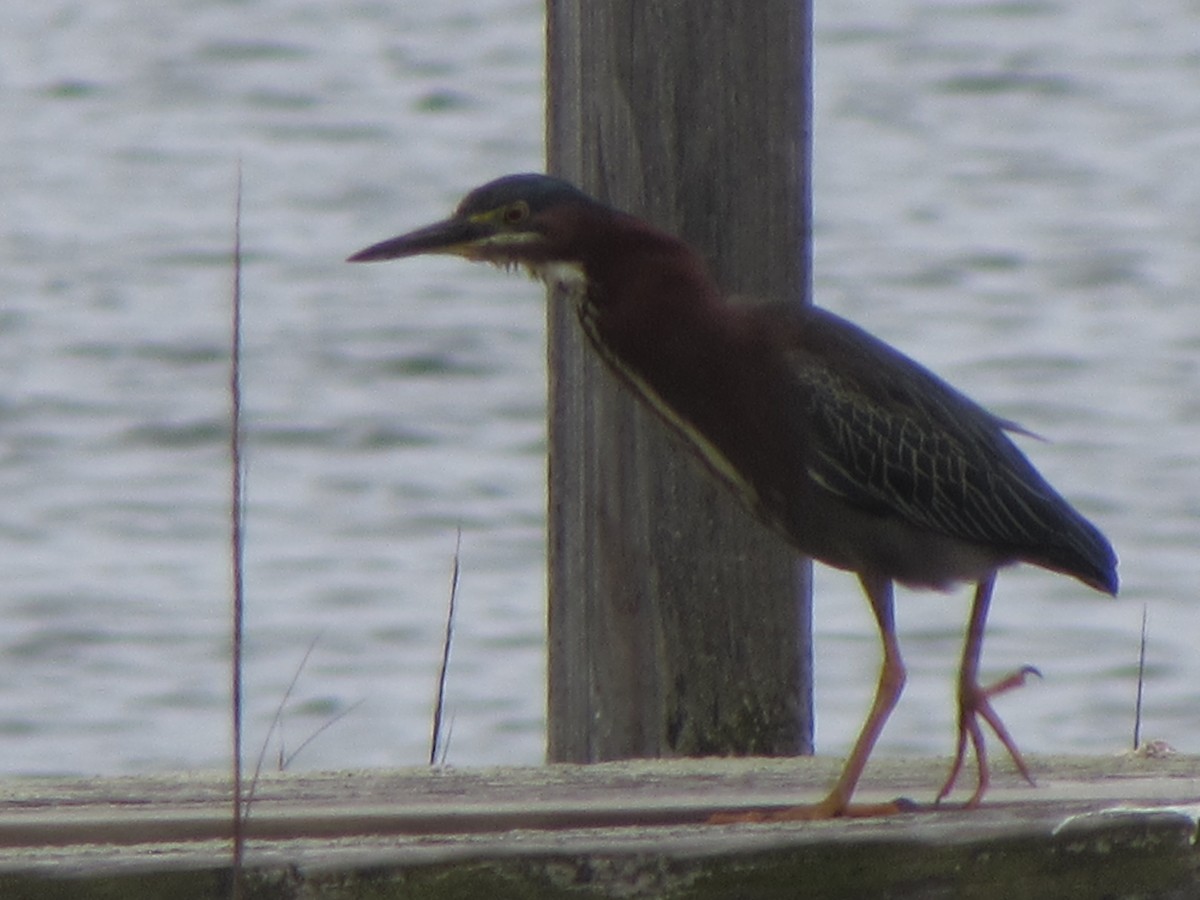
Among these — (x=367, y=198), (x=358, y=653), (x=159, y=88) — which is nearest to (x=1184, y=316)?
(x=367, y=198)

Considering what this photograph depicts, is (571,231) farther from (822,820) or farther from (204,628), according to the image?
(204,628)

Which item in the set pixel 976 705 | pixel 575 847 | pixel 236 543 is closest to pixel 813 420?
pixel 976 705

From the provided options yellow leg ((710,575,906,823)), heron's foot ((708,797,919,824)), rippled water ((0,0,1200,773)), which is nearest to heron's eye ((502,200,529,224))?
yellow leg ((710,575,906,823))

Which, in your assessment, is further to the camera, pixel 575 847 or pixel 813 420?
pixel 813 420

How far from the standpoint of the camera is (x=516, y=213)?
11.7 feet

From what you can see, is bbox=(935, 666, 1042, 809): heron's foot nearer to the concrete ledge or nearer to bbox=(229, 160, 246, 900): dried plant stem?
the concrete ledge

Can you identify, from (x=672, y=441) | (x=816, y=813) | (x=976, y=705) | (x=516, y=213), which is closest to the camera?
(x=816, y=813)

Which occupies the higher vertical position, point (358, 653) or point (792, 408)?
point (792, 408)

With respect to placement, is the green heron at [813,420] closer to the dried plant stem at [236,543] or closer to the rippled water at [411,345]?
the dried plant stem at [236,543]

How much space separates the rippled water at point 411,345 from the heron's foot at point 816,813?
4.76 metres

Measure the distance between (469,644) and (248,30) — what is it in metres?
8.64

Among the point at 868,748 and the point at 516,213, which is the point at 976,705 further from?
the point at 516,213

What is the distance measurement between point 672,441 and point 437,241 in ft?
1.69

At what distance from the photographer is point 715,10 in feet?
13.1
